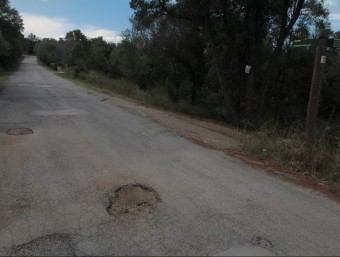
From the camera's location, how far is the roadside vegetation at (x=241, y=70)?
28.5ft

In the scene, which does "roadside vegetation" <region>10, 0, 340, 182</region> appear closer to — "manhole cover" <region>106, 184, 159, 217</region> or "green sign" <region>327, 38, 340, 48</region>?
"green sign" <region>327, 38, 340, 48</region>

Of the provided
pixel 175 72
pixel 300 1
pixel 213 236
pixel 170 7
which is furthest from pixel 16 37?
pixel 213 236

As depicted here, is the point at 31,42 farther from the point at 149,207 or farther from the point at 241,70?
the point at 149,207

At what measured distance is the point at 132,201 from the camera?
4.78 metres

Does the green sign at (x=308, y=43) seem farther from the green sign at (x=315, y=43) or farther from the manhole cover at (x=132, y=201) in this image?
the manhole cover at (x=132, y=201)

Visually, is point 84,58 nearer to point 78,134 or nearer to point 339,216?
point 78,134

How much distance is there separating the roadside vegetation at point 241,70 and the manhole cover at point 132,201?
10.6ft

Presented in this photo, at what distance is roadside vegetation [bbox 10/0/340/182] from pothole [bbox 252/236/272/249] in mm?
3014

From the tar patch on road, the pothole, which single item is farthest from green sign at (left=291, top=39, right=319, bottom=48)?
the tar patch on road

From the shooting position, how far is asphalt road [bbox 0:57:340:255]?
3.68m

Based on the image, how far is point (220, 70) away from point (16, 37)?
188 feet

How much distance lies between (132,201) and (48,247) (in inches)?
56.6

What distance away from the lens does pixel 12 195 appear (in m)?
4.80

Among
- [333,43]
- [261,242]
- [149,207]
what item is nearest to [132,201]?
[149,207]
